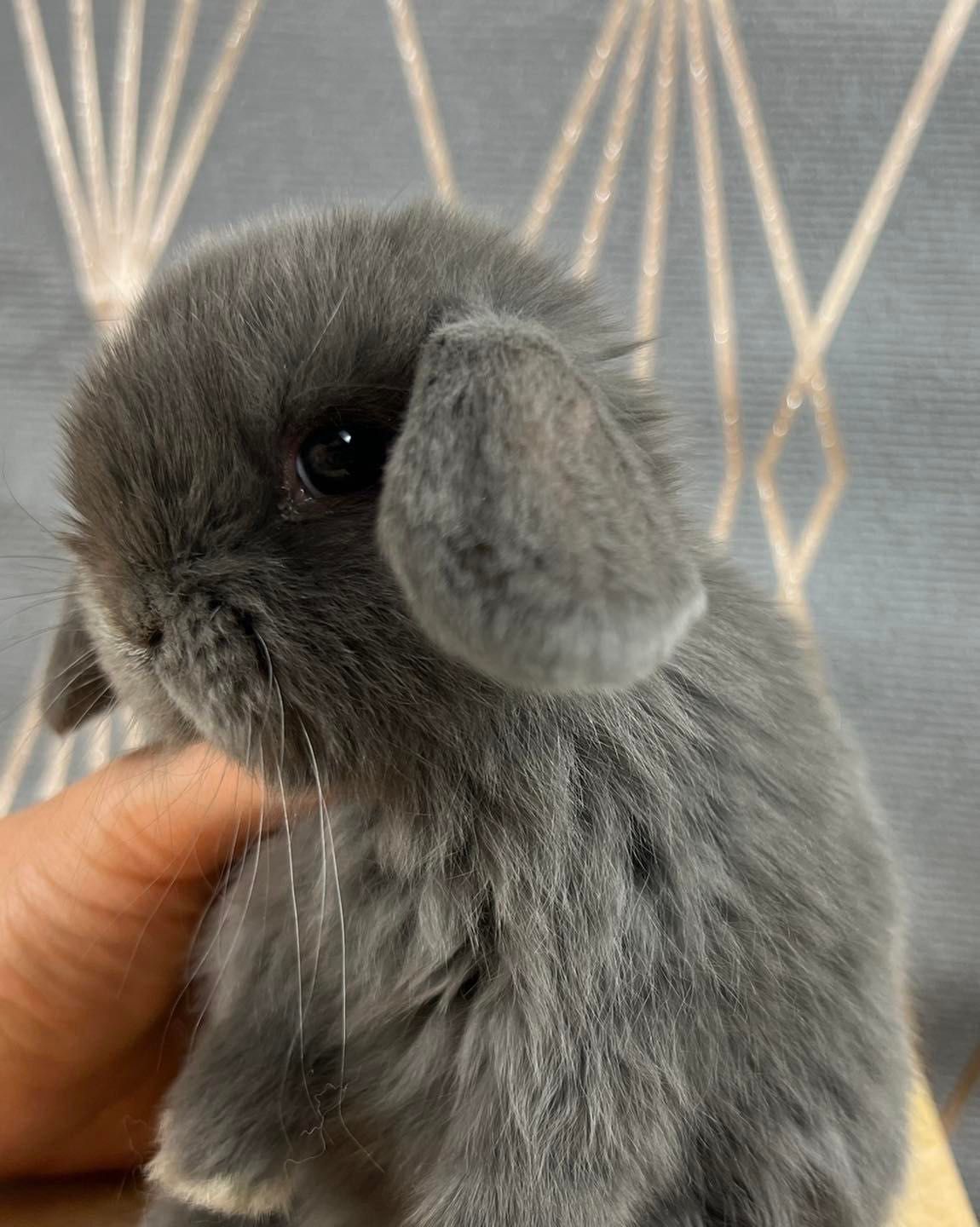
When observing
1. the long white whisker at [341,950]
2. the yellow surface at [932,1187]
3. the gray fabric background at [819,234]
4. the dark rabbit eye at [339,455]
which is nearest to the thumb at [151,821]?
the long white whisker at [341,950]

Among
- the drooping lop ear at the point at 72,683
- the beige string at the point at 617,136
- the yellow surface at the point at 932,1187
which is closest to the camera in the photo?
the drooping lop ear at the point at 72,683

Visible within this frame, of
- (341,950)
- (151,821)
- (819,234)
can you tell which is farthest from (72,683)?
(819,234)

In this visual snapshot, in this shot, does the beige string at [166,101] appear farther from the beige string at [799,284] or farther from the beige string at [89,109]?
the beige string at [799,284]

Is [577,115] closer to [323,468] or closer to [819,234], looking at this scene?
[819,234]

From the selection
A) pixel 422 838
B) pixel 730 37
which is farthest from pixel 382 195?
pixel 422 838

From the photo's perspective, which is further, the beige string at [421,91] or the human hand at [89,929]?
the beige string at [421,91]

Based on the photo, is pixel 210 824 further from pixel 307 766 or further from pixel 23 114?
pixel 23 114

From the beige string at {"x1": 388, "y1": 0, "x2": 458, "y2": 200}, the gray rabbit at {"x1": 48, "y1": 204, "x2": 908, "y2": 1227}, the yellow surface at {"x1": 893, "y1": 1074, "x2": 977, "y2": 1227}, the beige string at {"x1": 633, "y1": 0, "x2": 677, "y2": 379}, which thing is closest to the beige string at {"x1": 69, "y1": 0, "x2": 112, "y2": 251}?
the beige string at {"x1": 388, "y1": 0, "x2": 458, "y2": 200}
